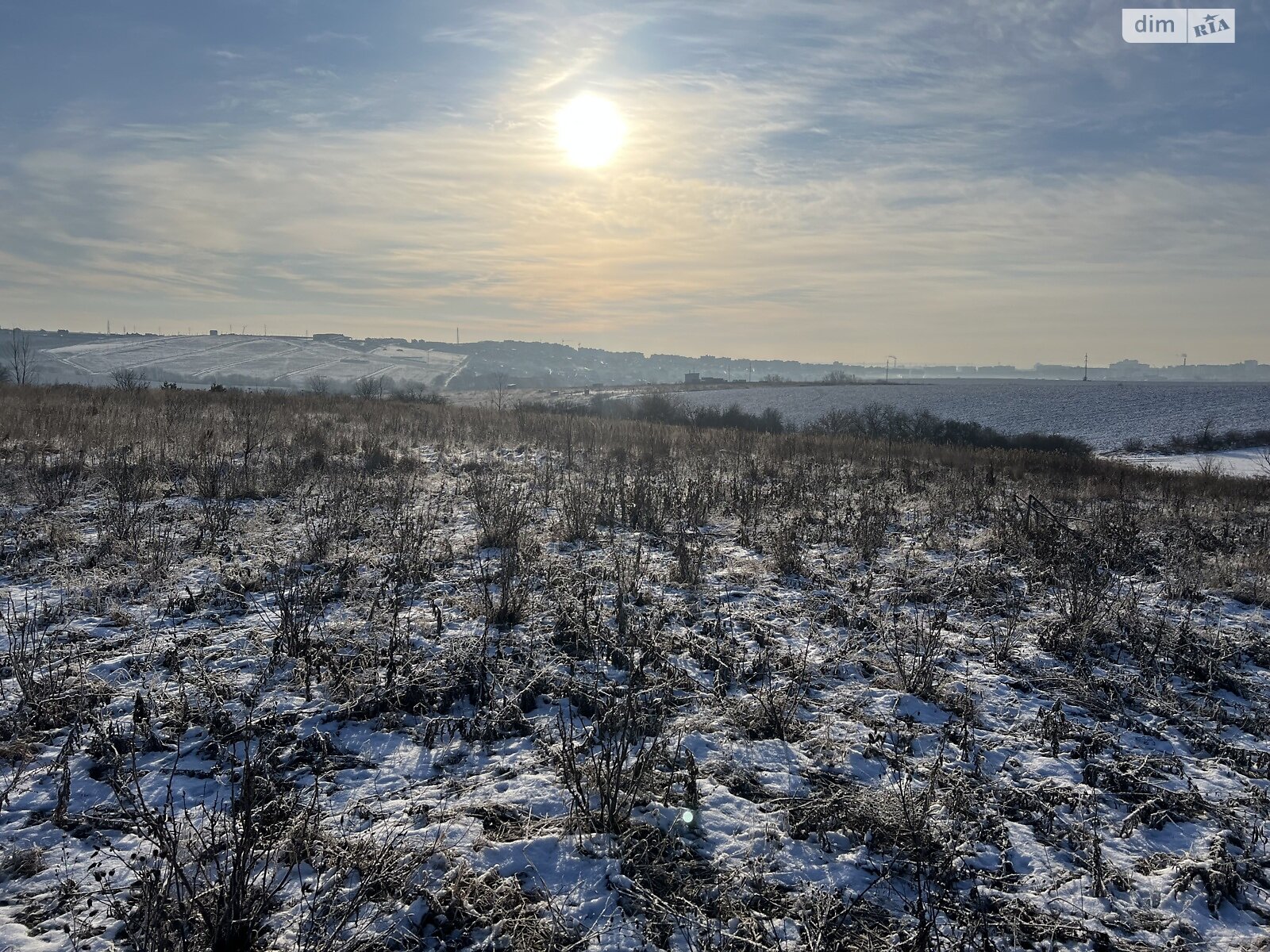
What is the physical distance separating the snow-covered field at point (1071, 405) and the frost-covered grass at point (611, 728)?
36627mm

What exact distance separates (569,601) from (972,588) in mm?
3810

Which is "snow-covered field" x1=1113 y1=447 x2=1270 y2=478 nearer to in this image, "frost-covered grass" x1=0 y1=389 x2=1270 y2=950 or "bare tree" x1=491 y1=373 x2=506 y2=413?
"bare tree" x1=491 y1=373 x2=506 y2=413

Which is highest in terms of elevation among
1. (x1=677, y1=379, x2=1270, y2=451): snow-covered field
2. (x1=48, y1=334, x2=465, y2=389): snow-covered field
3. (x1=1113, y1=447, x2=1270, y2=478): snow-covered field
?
(x1=48, y1=334, x2=465, y2=389): snow-covered field

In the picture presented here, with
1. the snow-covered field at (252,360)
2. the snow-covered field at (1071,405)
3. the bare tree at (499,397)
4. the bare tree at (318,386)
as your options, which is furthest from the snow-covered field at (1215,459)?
the snow-covered field at (252,360)

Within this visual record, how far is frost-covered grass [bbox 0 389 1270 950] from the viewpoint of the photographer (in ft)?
8.72

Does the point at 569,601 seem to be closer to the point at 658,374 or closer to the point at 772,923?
the point at 772,923

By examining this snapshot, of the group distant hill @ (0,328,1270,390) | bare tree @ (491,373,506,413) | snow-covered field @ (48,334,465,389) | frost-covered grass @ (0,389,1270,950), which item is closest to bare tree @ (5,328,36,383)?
bare tree @ (491,373,506,413)

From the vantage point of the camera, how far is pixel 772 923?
102 inches

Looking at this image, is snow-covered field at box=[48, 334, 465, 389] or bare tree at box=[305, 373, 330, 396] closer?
bare tree at box=[305, 373, 330, 396]

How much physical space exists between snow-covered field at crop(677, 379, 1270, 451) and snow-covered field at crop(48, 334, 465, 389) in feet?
156

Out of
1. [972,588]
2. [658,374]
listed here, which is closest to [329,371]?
[658,374]

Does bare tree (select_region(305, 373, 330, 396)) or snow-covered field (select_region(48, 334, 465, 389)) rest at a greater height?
snow-covered field (select_region(48, 334, 465, 389))

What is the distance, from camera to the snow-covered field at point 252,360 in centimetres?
9025

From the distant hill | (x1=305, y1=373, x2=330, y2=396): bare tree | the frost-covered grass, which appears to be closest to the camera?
the frost-covered grass
